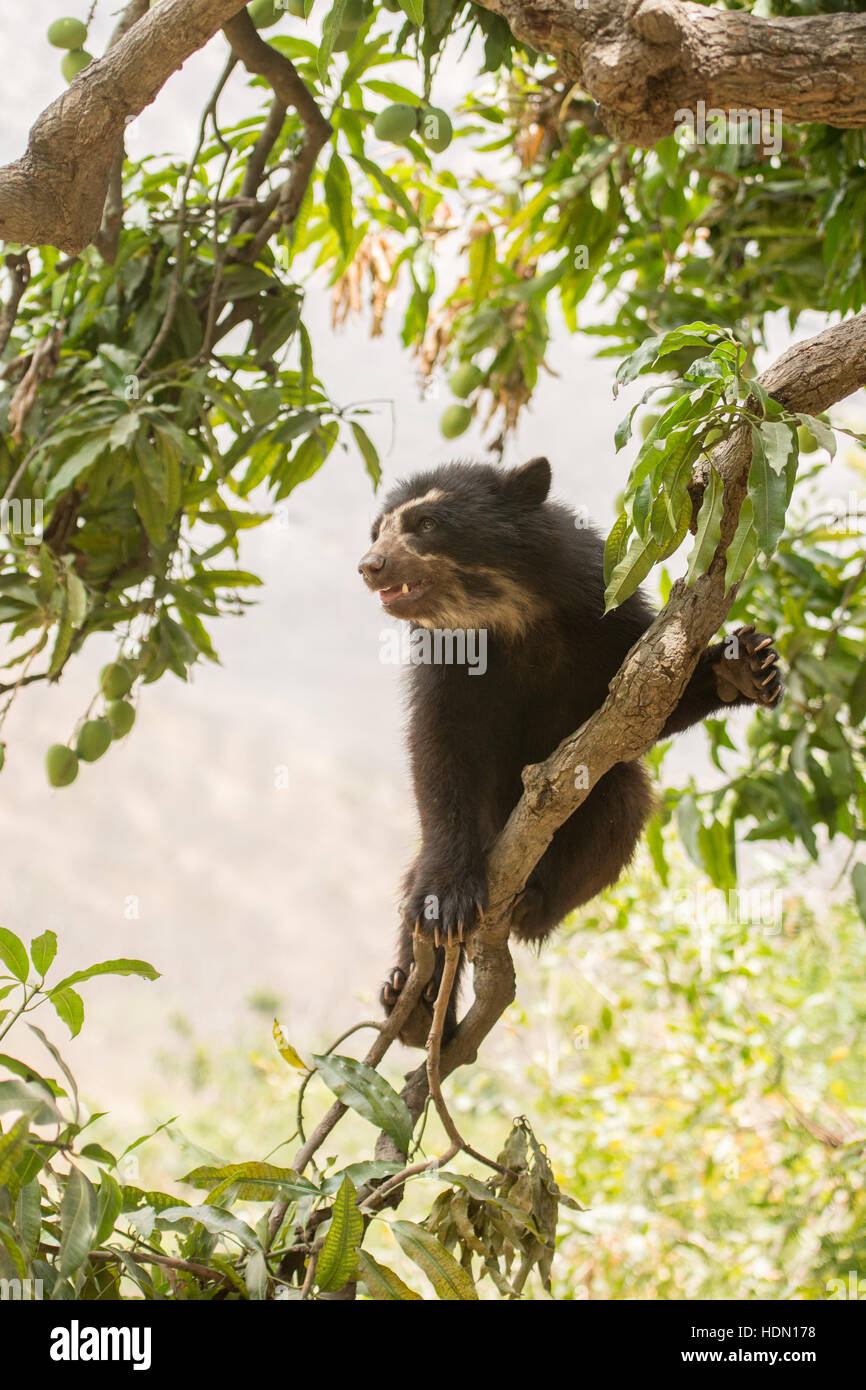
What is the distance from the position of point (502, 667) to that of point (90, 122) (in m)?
1.49

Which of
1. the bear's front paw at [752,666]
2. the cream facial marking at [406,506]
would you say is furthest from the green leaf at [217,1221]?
the cream facial marking at [406,506]

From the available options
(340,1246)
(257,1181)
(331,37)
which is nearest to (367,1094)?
(257,1181)

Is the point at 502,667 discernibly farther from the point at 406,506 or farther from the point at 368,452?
the point at 368,452

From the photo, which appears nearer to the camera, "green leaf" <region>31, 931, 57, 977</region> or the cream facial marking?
"green leaf" <region>31, 931, 57, 977</region>

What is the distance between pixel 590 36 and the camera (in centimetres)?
225

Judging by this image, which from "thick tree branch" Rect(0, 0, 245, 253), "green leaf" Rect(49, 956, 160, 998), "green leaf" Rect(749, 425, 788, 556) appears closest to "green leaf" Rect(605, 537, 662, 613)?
"green leaf" Rect(749, 425, 788, 556)

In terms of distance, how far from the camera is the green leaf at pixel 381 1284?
1.73 meters

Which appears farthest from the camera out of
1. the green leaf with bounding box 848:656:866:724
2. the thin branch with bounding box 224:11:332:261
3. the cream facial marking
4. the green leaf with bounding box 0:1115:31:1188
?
the green leaf with bounding box 848:656:866:724

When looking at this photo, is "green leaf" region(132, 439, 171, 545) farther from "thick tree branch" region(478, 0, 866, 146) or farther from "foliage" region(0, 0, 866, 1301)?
"thick tree branch" region(478, 0, 866, 146)

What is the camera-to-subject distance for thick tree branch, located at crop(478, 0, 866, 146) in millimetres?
2219

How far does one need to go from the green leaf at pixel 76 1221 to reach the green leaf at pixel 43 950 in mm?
293

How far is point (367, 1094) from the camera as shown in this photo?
206 centimetres

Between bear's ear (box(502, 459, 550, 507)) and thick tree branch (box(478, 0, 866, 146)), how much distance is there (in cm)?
95
